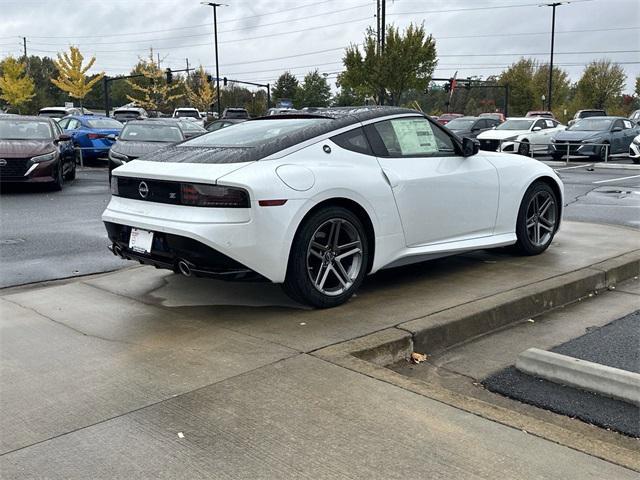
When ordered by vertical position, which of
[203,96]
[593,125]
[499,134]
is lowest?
[499,134]

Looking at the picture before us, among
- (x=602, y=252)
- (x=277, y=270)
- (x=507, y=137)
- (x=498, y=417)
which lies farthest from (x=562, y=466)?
(x=507, y=137)

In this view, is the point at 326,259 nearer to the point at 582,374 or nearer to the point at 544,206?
the point at 582,374

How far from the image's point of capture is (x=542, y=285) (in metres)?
5.13

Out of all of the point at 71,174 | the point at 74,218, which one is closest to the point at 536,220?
the point at 74,218

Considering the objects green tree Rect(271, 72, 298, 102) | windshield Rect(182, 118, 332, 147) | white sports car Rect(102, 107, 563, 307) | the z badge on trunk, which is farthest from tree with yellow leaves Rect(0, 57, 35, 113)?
the z badge on trunk

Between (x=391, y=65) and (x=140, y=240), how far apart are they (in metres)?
36.7

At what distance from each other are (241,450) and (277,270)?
1.71 m

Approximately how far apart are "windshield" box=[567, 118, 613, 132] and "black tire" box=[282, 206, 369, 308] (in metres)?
19.6

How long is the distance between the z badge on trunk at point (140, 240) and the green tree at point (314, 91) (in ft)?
279

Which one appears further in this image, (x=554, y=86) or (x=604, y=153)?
(x=554, y=86)

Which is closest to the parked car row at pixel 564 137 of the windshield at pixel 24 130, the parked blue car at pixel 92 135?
the parked blue car at pixel 92 135

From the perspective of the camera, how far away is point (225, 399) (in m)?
3.18

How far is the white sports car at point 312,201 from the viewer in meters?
4.21

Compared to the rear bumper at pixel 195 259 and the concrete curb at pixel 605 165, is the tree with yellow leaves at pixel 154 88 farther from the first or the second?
the rear bumper at pixel 195 259
